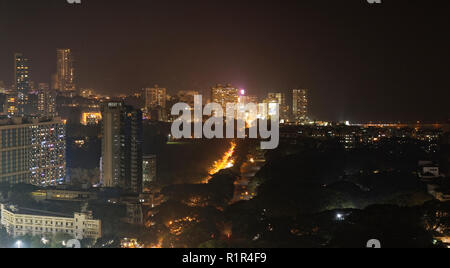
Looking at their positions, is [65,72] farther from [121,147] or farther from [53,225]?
[53,225]

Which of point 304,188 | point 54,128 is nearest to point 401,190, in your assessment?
point 304,188

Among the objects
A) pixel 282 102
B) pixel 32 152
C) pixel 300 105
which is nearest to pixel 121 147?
pixel 32 152

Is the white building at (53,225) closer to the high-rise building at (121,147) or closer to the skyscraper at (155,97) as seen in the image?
the high-rise building at (121,147)

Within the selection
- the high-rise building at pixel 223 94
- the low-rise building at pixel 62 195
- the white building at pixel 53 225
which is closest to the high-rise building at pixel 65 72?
the high-rise building at pixel 223 94

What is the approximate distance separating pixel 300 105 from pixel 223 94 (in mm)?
2490

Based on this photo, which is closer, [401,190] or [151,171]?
[401,190]

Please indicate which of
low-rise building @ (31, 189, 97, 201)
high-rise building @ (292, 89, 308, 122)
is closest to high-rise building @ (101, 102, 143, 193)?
low-rise building @ (31, 189, 97, 201)

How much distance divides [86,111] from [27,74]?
1.94 meters

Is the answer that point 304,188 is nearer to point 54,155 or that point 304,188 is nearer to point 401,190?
point 401,190

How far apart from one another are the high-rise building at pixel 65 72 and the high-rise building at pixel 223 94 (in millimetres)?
3624

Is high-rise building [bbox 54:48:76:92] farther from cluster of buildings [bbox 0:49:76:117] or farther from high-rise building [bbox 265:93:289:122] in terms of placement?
high-rise building [bbox 265:93:289:122]

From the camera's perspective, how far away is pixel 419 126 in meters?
14.9

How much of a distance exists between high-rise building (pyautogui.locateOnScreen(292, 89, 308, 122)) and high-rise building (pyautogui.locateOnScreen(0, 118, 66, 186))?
1019 cm
